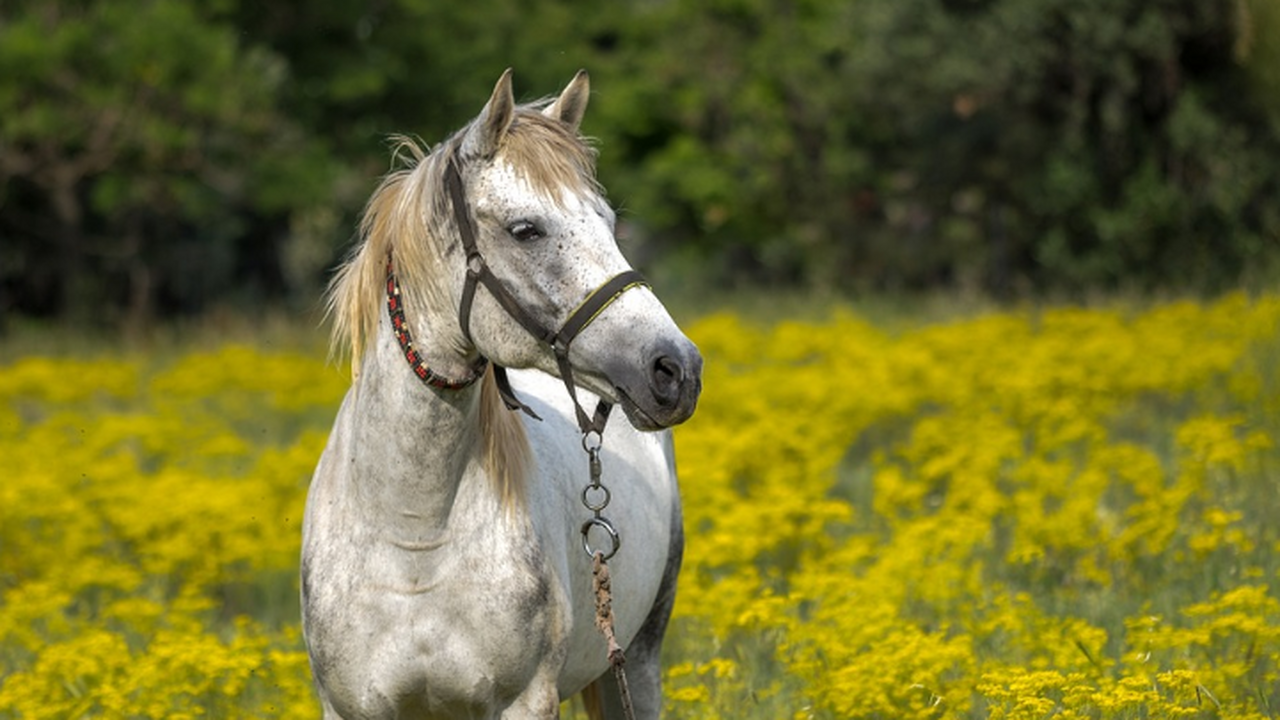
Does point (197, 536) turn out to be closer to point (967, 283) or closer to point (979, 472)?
point (979, 472)

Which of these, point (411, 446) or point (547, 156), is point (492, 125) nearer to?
point (547, 156)

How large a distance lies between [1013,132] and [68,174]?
1286cm

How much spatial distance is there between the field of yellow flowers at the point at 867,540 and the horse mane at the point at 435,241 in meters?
1.31

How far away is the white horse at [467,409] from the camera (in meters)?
3.35

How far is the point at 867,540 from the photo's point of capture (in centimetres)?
677

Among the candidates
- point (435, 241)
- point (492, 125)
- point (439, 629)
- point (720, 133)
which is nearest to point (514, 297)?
point (435, 241)

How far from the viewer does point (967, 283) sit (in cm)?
2334

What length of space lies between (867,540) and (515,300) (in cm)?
371

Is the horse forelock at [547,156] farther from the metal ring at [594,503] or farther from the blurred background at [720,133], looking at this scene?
the blurred background at [720,133]

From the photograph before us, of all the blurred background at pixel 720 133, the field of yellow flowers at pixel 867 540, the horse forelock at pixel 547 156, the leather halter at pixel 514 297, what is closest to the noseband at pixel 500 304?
the leather halter at pixel 514 297

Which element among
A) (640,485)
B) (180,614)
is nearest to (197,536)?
(180,614)

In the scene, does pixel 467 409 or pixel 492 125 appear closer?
pixel 492 125

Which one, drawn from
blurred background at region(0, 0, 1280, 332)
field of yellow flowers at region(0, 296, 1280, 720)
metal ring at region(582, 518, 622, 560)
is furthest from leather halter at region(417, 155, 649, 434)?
blurred background at region(0, 0, 1280, 332)

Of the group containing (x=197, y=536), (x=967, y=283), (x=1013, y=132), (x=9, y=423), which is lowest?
(x=967, y=283)
